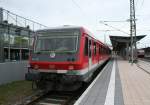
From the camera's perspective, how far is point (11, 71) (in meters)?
13.0

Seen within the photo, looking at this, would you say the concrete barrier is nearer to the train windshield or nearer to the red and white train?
the red and white train

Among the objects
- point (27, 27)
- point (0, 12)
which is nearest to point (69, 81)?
point (0, 12)

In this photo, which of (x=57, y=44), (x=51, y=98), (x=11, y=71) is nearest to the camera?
(x=51, y=98)

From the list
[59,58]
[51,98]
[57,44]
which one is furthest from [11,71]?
[59,58]

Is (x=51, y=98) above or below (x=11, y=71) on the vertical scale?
below

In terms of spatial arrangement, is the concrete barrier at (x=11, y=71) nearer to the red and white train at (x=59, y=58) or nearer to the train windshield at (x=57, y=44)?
the red and white train at (x=59, y=58)

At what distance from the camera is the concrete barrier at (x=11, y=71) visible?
39.9 feet

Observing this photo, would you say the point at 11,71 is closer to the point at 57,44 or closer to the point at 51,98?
the point at 51,98

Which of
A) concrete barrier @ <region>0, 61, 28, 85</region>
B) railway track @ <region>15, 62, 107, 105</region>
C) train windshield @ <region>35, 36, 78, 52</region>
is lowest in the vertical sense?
railway track @ <region>15, 62, 107, 105</region>

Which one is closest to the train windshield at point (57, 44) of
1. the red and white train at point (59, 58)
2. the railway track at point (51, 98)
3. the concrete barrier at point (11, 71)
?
the red and white train at point (59, 58)

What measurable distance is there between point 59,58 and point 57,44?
2.33 ft

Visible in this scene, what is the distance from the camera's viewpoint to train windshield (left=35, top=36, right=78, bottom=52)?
9.73 m

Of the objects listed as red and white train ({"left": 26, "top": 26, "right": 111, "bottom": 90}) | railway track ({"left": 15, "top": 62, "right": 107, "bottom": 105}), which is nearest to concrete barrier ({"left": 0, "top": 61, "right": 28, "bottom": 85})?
railway track ({"left": 15, "top": 62, "right": 107, "bottom": 105})

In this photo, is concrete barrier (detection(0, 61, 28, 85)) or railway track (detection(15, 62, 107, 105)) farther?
concrete barrier (detection(0, 61, 28, 85))
